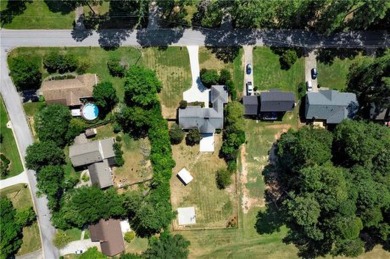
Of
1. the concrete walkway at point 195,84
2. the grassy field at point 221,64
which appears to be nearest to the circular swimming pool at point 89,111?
the concrete walkway at point 195,84

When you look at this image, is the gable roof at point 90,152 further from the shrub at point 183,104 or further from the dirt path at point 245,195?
the dirt path at point 245,195

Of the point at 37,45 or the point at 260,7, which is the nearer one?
the point at 260,7

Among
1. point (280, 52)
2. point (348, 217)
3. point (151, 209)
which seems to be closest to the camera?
point (348, 217)

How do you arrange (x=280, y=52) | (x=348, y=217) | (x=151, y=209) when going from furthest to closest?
(x=280, y=52) → (x=151, y=209) → (x=348, y=217)

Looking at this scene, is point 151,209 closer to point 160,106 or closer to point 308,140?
point 160,106

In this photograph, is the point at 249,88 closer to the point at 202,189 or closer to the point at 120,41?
the point at 202,189

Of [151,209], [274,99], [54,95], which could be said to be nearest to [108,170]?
[151,209]

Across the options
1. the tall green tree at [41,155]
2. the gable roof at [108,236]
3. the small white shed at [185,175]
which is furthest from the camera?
the small white shed at [185,175]
